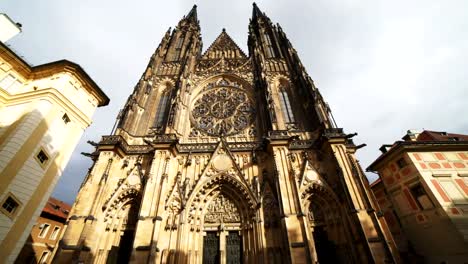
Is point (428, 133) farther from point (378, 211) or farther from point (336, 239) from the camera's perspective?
point (336, 239)

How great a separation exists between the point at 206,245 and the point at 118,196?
5.10 metres

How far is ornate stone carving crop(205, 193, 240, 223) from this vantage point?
10.0m

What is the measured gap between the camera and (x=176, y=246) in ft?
28.9

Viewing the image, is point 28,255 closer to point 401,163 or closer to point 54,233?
point 54,233

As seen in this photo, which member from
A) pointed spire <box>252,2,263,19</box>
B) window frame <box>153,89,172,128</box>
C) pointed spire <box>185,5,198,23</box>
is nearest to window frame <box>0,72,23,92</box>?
window frame <box>153,89,172,128</box>

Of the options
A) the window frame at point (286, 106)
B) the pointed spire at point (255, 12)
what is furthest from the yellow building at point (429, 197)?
the pointed spire at point (255, 12)

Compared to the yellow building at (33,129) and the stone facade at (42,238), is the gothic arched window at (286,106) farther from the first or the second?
the stone facade at (42,238)

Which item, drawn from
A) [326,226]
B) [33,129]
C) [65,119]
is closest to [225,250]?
[326,226]

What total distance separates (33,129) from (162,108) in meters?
7.53

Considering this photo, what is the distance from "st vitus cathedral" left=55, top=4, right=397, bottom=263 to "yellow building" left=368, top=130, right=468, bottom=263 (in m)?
3.66

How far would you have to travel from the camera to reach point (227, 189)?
10734mm

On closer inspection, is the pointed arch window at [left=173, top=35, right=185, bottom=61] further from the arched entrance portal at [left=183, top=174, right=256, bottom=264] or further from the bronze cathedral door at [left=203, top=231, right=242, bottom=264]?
the bronze cathedral door at [left=203, top=231, right=242, bottom=264]

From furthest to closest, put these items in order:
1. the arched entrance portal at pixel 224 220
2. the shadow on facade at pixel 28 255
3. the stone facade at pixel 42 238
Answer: the stone facade at pixel 42 238 < the shadow on facade at pixel 28 255 < the arched entrance portal at pixel 224 220

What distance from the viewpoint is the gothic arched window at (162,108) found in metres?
13.9
